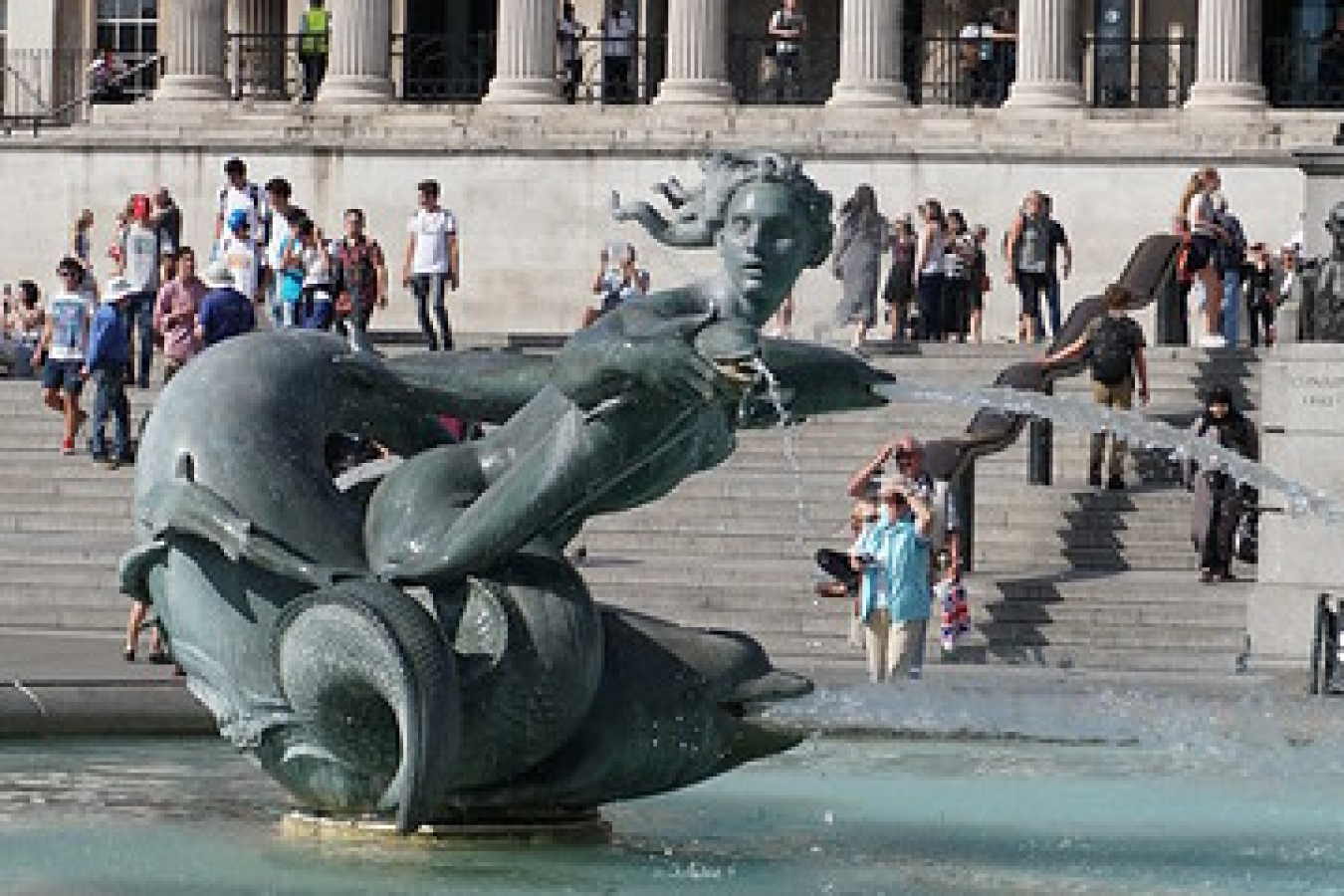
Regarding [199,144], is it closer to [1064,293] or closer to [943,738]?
[1064,293]

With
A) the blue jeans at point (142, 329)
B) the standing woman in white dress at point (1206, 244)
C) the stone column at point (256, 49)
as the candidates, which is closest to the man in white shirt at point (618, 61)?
the stone column at point (256, 49)

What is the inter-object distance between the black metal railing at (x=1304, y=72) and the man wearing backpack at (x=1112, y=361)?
1912 centimetres

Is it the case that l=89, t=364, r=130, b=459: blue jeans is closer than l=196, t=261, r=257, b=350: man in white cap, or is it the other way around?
l=196, t=261, r=257, b=350: man in white cap

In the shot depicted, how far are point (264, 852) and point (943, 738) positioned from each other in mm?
4624

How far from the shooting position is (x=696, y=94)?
49.2m

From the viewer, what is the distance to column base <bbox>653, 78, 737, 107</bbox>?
49.2m

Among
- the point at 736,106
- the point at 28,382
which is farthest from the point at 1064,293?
the point at 28,382

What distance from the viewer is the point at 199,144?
163 ft

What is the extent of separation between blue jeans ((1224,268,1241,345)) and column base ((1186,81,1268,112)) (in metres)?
9.00

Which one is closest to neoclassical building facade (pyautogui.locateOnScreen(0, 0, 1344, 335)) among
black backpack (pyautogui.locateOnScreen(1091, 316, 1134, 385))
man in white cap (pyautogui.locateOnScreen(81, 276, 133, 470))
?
black backpack (pyautogui.locateOnScreen(1091, 316, 1134, 385))

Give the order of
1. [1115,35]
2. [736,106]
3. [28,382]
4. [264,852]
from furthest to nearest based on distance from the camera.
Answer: [1115,35] < [736,106] < [28,382] < [264,852]

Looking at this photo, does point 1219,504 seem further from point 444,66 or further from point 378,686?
point 444,66

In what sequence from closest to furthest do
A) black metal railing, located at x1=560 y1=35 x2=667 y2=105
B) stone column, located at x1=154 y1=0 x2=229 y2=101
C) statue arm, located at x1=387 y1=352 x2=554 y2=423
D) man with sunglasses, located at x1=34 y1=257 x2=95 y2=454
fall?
statue arm, located at x1=387 y1=352 x2=554 y2=423 < man with sunglasses, located at x1=34 y1=257 x2=95 y2=454 < stone column, located at x1=154 y1=0 x2=229 y2=101 < black metal railing, located at x1=560 y1=35 x2=667 y2=105

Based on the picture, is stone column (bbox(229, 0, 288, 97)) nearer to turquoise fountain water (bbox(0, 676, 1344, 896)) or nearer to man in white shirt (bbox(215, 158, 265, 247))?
man in white shirt (bbox(215, 158, 265, 247))
